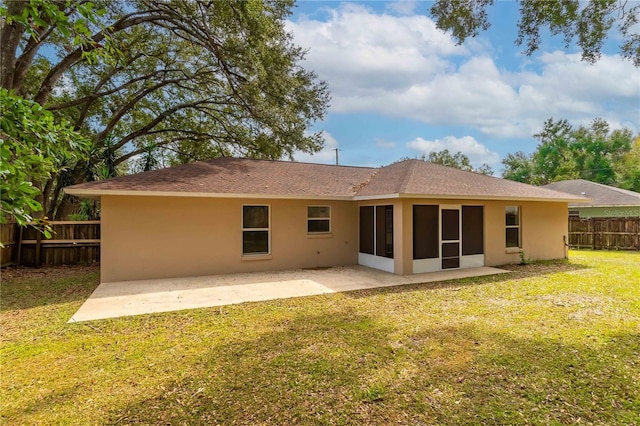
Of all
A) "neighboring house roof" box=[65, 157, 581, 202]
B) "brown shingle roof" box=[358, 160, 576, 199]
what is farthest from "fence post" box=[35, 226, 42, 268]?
"brown shingle roof" box=[358, 160, 576, 199]

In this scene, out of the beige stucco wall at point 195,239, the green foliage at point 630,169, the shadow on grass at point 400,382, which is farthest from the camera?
the green foliage at point 630,169

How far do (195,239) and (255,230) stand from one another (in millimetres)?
1801

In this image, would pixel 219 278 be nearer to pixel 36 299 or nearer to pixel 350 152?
pixel 36 299

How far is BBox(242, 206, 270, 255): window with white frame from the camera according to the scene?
10.1 m

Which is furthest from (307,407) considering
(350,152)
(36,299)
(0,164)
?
(350,152)

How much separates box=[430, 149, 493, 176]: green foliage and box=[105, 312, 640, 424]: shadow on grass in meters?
43.4

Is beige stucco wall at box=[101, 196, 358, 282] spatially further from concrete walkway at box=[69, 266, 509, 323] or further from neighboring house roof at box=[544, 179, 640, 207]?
neighboring house roof at box=[544, 179, 640, 207]

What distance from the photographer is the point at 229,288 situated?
7965 millimetres

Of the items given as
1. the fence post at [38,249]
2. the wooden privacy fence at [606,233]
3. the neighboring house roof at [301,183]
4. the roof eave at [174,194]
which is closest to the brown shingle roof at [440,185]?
the neighboring house roof at [301,183]

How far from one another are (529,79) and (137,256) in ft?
47.6

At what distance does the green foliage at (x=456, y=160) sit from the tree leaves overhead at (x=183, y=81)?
115 ft

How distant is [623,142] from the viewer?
1344 inches

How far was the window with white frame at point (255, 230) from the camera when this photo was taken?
10.1 metres

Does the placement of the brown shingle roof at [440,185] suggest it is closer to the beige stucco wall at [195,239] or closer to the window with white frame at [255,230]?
the beige stucco wall at [195,239]
